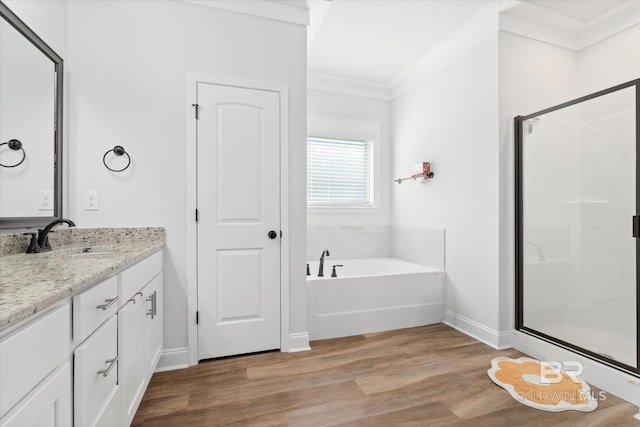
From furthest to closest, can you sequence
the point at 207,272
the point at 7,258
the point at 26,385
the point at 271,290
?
the point at 271,290 → the point at 207,272 → the point at 7,258 → the point at 26,385

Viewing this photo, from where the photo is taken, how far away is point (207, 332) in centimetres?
228

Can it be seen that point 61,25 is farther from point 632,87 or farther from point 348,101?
point 632,87

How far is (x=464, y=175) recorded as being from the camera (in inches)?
114

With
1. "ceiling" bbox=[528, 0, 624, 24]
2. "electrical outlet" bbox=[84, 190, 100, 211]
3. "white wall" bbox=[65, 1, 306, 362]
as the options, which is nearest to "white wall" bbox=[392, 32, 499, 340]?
"ceiling" bbox=[528, 0, 624, 24]

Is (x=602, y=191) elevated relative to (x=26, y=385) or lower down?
elevated

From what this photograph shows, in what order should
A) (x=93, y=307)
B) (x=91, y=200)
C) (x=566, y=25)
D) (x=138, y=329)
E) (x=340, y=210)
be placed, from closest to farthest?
(x=93, y=307) < (x=138, y=329) < (x=91, y=200) < (x=566, y=25) < (x=340, y=210)

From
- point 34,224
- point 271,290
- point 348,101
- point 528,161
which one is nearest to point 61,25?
point 34,224

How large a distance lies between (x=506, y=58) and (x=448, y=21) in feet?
1.97

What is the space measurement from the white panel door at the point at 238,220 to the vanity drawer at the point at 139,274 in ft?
1.15

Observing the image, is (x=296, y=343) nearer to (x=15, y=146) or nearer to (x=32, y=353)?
(x=32, y=353)

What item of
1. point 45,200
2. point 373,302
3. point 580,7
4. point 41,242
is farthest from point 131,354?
point 580,7

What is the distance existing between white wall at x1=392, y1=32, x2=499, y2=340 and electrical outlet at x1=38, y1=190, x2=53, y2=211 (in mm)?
3072

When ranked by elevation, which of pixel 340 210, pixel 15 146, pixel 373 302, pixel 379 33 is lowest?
pixel 373 302

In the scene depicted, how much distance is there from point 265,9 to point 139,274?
6.75 ft
